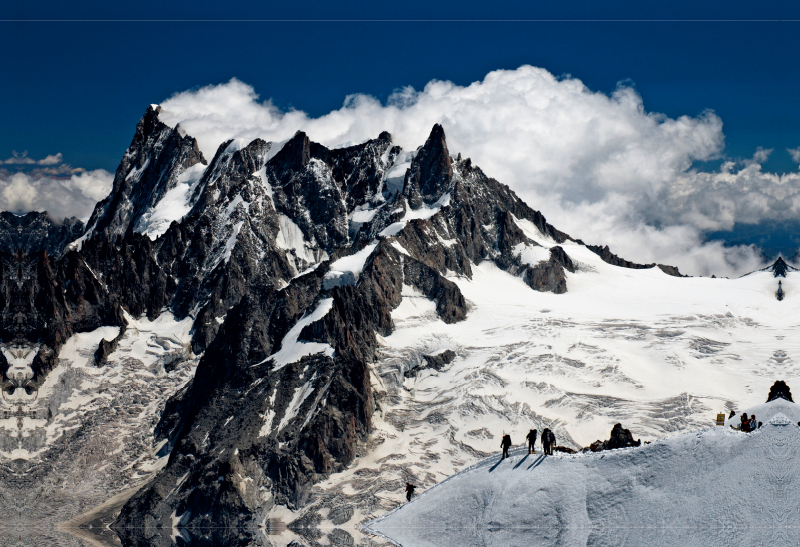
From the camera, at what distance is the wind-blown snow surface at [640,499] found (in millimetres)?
80000

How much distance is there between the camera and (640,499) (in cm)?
Result: 8500

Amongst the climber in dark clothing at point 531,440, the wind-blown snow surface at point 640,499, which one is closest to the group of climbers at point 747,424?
the wind-blown snow surface at point 640,499

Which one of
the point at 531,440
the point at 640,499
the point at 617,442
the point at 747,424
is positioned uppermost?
the point at 531,440

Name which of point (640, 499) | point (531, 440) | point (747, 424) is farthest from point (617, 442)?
point (640, 499)

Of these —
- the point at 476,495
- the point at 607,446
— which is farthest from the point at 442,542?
the point at 607,446

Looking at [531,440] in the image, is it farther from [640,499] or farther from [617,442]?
[617,442]

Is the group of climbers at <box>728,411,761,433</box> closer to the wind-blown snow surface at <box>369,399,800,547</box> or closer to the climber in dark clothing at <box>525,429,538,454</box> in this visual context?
the wind-blown snow surface at <box>369,399,800,547</box>

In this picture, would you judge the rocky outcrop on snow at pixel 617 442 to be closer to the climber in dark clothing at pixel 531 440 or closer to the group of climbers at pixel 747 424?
the group of climbers at pixel 747 424

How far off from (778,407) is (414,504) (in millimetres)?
44084

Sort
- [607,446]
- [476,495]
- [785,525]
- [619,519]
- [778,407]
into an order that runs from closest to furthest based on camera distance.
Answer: [785,525]
[619,519]
[476,495]
[778,407]
[607,446]

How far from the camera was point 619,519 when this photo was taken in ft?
275

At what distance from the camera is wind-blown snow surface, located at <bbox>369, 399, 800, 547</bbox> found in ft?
262

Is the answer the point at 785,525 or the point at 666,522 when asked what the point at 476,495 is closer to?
the point at 666,522

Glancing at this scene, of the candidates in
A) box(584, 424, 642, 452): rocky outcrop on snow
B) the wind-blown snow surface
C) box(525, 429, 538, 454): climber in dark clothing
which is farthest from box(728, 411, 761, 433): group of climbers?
box(584, 424, 642, 452): rocky outcrop on snow
